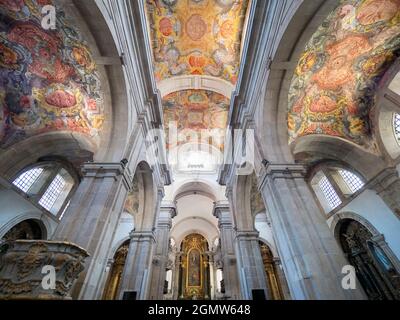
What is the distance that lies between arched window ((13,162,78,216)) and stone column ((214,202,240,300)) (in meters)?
8.96

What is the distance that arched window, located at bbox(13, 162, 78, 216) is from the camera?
1009 cm

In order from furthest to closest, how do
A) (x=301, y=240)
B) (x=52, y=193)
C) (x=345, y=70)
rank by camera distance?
(x=52, y=193), (x=345, y=70), (x=301, y=240)

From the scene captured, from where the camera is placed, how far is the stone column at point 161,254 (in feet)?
33.5

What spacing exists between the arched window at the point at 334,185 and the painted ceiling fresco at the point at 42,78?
11.2 meters

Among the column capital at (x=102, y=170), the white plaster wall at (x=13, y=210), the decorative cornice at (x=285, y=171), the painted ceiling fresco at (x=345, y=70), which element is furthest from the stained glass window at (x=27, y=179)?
the painted ceiling fresco at (x=345, y=70)

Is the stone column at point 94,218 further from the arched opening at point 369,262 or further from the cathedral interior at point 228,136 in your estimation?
the arched opening at point 369,262

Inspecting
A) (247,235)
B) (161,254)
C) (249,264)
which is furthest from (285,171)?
(161,254)

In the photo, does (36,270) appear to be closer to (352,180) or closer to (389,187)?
(389,187)

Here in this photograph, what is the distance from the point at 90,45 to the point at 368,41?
7666 millimetres

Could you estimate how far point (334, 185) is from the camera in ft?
36.2

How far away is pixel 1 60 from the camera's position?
5.69 metres

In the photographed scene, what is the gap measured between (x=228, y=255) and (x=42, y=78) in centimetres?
1163
